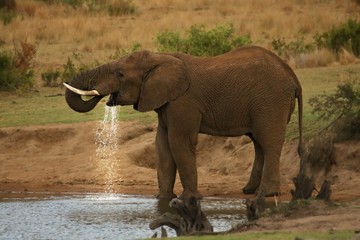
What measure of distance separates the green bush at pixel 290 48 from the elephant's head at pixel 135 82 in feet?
31.2

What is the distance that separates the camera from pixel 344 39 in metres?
25.2

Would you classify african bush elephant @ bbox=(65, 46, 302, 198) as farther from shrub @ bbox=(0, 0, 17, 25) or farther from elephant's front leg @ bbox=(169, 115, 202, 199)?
shrub @ bbox=(0, 0, 17, 25)

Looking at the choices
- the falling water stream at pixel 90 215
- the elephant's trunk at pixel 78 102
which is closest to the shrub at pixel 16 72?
the falling water stream at pixel 90 215

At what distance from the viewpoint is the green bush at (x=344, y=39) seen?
24453mm

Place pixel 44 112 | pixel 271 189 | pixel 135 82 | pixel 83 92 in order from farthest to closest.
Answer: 1. pixel 44 112
2. pixel 135 82
3. pixel 271 189
4. pixel 83 92

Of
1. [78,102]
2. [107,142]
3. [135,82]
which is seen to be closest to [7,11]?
[107,142]

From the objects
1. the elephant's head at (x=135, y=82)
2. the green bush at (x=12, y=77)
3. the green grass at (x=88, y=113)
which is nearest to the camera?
the elephant's head at (x=135, y=82)

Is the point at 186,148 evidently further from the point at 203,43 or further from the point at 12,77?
the point at 12,77

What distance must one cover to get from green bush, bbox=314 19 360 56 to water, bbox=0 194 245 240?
366 inches

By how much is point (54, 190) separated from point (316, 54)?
27.1ft

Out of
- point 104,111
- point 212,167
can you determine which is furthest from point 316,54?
point 212,167

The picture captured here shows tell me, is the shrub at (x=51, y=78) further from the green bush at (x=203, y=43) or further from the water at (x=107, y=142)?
the water at (x=107, y=142)

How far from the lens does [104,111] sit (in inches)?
780

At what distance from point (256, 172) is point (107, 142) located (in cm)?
358
